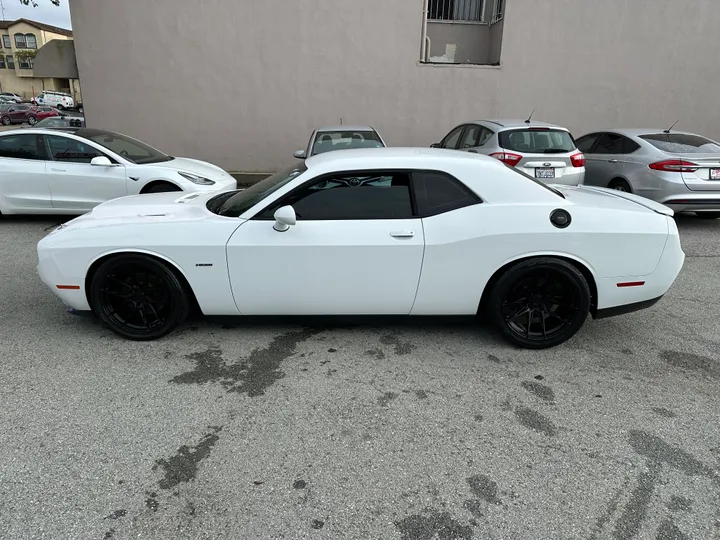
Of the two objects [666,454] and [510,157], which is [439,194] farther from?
[510,157]

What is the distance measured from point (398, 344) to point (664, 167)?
18.9ft

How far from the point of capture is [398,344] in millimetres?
3818

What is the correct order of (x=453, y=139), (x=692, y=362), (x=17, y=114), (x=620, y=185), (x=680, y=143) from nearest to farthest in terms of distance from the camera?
(x=692, y=362), (x=680, y=143), (x=620, y=185), (x=453, y=139), (x=17, y=114)

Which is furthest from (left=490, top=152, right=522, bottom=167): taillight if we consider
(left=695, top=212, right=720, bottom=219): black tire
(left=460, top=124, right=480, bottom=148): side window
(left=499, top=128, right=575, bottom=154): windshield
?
(left=695, top=212, right=720, bottom=219): black tire

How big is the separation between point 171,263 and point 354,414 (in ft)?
5.66

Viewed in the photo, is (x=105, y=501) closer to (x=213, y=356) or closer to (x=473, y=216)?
(x=213, y=356)

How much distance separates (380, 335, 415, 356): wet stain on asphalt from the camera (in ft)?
12.2

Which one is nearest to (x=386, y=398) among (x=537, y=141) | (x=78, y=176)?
(x=537, y=141)

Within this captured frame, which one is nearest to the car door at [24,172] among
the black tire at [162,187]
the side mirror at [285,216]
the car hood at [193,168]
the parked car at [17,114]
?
the black tire at [162,187]

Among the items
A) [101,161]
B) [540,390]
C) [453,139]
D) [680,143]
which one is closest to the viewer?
[540,390]

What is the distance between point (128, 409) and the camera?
296cm

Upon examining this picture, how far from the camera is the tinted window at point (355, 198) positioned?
143 inches

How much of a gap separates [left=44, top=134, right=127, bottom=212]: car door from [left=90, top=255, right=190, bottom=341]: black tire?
3.78 meters

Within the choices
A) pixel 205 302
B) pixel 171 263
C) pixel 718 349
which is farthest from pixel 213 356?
pixel 718 349
